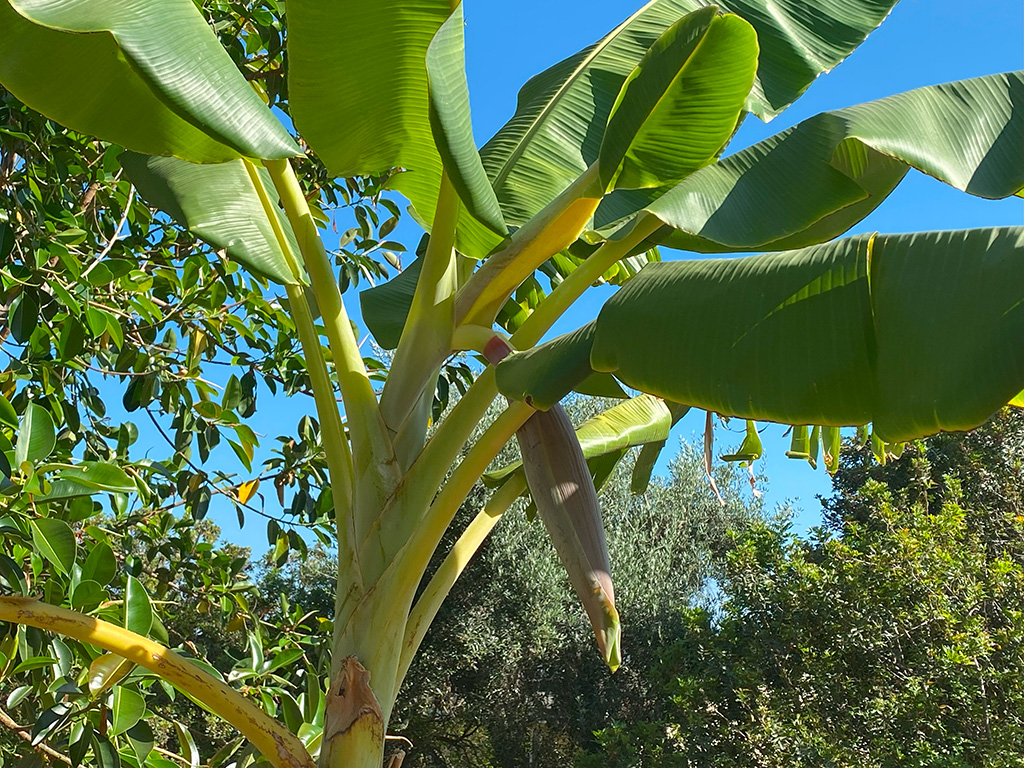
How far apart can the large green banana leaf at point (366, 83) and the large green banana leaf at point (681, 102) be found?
0.30 m

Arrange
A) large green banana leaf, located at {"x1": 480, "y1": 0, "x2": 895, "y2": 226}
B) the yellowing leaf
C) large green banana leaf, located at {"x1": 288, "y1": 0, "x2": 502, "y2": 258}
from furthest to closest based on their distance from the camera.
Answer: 1. the yellowing leaf
2. large green banana leaf, located at {"x1": 480, "y1": 0, "x2": 895, "y2": 226}
3. large green banana leaf, located at {"x1": 288, "y1": 0, "x2": 502, "y2": 258}

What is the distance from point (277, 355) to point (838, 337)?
2037 millimetres

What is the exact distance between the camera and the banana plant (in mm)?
1028

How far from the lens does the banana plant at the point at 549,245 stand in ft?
3.37

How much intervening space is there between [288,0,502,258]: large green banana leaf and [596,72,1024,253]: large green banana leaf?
16.4 inches

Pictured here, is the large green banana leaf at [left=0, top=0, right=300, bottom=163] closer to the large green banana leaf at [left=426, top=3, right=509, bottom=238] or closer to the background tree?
the large green banana leaf at [left=426, top=3, right=509, bottom=238]

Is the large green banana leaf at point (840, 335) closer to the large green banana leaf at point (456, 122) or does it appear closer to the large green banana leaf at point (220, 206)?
the large green banana leaf at point (456, 122)

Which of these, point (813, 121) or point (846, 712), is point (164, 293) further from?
point (846, 712)

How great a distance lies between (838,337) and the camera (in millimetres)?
1036

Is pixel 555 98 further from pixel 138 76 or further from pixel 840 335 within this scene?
pixel 840 335

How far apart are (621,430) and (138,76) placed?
3.98 feet

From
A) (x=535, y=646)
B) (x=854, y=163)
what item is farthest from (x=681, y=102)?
(x=535, y=646)

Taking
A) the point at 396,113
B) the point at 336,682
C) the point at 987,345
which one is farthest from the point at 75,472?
the point at 987,345

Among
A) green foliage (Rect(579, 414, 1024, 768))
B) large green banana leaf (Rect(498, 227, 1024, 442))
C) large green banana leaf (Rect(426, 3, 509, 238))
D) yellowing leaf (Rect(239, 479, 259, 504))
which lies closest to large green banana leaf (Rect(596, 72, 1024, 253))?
large green banana leaf (Rect(498, 227, 1024, 442))
